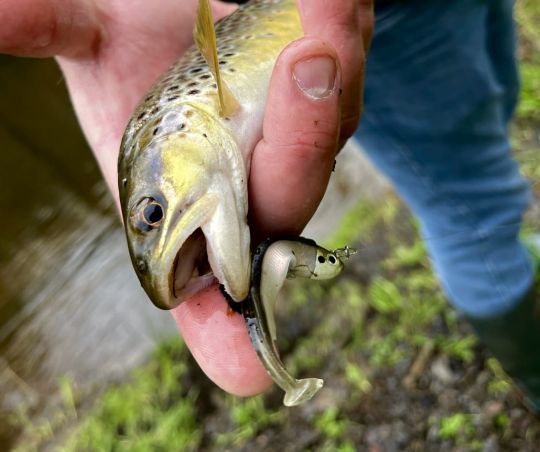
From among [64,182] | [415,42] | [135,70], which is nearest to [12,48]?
[135,70]

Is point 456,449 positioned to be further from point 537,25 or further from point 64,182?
point 64,182

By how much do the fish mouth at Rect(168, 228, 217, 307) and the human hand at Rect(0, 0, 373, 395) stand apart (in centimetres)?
4

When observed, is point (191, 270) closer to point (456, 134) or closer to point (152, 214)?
point (152, 214)

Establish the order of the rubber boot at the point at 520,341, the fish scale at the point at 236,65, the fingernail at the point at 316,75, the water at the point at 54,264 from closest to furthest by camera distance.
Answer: the fingernail at the point at 316,75, the fish scale at the point at 236,65, the rubber boot at the point at 520,341, the water at the point at 54,264

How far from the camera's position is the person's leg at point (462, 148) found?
2.18 metres

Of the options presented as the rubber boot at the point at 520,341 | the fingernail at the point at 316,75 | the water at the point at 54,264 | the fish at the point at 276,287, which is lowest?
the water at the point at 54,264

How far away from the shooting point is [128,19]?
6.75 ft

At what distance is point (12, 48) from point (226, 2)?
86 cm

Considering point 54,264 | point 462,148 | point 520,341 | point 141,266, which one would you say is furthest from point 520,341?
point 54,264

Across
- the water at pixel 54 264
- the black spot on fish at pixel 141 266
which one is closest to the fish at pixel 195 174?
the black spot on fish at pixel 141 266

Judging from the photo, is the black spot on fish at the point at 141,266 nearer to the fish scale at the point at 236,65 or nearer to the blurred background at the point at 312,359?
the fish scale at the point at 236,65

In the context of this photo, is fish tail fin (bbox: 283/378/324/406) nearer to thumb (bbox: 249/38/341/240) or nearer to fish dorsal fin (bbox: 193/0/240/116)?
thumb (bbox: 249/38/341/240)

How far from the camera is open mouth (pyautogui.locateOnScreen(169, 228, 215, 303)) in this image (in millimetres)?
1474

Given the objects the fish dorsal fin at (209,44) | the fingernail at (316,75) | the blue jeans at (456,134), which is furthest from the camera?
the blue jeans at (456,134)
